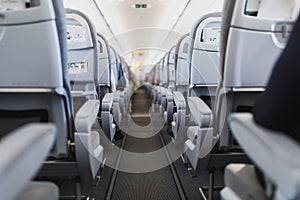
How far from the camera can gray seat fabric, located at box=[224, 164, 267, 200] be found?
0.93 m

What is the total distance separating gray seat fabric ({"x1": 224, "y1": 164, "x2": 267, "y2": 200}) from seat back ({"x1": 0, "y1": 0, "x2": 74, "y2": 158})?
35.1 inches

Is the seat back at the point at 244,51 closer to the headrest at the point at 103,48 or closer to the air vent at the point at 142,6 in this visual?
the headrest at the point at 103,48

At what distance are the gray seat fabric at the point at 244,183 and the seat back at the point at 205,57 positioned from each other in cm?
152

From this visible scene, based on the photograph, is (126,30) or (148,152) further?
(126,30)

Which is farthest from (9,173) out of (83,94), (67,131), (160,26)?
(160,26)

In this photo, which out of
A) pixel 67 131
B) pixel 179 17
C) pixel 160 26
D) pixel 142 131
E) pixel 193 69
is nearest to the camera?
pixel 67 131

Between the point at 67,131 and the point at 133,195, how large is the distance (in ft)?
3.49

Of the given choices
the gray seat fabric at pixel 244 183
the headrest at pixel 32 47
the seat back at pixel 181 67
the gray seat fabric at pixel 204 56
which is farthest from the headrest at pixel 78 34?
the gray seat fabric at pixel 244 183

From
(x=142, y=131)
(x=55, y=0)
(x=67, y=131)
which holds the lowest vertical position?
(x=142, y=131)

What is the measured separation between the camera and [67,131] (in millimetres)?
1507

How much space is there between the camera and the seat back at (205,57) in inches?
101

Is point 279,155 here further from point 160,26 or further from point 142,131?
point 160,26

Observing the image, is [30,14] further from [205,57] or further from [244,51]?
[205,57]

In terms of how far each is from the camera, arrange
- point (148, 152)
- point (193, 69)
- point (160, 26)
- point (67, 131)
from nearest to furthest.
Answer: point (67, 131)
point (193, 69)
point (148, 152)
point (160, 26)
